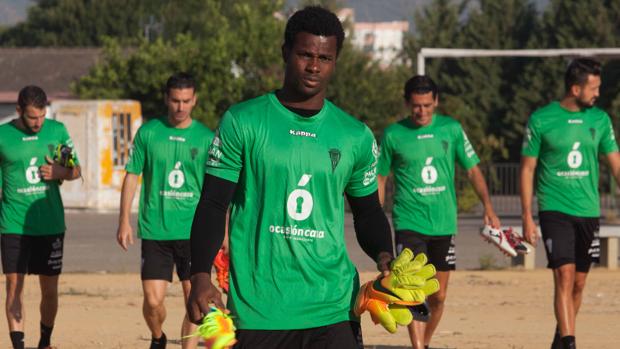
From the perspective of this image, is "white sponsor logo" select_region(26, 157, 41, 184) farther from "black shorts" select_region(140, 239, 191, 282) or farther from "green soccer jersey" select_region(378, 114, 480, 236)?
"green soccer jersey" select_region(378, 114, 480, 236)

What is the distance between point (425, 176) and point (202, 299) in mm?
6119

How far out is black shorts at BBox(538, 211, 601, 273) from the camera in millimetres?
10938

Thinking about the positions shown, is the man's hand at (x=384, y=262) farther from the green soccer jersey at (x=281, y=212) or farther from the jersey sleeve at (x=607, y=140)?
the jersey sleeve at (x=607, y=140)

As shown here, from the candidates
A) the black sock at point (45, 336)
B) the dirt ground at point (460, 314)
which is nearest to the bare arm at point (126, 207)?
the black sock at point (45, 336)

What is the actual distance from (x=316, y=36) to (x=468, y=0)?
65314mm

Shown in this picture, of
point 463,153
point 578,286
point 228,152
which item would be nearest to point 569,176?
point 578,286

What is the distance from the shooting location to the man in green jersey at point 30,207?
38.1 feet

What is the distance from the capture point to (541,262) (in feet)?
66.7

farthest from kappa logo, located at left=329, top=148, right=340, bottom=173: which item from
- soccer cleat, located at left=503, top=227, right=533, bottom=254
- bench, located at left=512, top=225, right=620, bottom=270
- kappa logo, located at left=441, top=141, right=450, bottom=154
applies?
bench, located at left=512, top=225, right=620, bottom=270

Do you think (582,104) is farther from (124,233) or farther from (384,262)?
(384,262)

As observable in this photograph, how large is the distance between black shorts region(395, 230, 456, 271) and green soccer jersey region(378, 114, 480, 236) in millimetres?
51

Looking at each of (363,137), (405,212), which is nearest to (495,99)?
(405,212)

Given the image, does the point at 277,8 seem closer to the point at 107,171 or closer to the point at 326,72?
the point at 107,171

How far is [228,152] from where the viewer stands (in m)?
5.91
